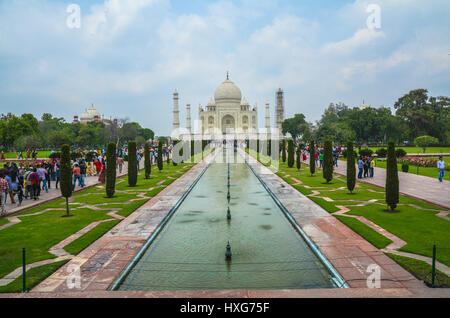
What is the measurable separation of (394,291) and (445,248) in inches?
91.6

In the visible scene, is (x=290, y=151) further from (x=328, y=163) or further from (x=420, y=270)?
(x=420, y=270)

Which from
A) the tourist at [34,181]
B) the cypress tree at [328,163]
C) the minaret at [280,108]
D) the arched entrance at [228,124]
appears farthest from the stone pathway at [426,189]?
the arched entrance at [228,124]

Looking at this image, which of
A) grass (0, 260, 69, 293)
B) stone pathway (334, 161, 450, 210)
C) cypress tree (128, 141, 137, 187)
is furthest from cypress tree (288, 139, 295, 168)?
grass (0, 260, 69, 293)

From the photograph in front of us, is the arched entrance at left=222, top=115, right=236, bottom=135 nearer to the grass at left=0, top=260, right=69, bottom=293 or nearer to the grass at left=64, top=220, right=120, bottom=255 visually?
the grass at left=64, top=220, right=120, bottom=255

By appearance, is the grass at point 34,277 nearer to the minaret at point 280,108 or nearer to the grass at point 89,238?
the grass at point 89,238

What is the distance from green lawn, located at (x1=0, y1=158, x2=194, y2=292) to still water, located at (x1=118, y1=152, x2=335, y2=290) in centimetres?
131

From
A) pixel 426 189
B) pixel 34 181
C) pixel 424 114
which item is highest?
pixel 424 114

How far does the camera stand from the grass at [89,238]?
20.3 ft

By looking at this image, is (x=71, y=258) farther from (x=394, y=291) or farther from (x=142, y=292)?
(x=394, y=291)

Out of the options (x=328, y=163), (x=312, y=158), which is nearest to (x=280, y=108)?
(x=312, y=158)

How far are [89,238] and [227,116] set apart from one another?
69749mm

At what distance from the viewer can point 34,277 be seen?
4.93 meters

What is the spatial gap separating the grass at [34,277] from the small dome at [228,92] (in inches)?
2752
